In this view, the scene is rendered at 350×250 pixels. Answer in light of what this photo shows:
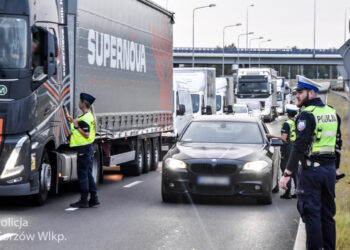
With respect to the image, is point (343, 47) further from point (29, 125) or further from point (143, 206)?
point (29, 125)

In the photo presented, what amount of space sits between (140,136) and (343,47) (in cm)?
665

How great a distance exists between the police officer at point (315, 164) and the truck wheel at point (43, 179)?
18.0 ft

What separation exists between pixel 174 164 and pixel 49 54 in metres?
2.73

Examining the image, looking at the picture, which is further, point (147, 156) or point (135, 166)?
point (147, 156)

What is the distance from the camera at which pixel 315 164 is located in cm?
760

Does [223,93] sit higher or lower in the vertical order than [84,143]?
higher

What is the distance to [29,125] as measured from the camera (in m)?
11.6

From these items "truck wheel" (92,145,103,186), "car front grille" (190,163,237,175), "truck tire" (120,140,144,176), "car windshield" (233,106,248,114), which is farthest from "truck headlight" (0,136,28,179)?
"car windshield" (233,106,248,114)

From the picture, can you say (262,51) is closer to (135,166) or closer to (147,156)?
(147,156)

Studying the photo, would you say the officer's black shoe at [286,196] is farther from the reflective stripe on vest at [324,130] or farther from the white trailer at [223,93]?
the white trailer at [223,93]

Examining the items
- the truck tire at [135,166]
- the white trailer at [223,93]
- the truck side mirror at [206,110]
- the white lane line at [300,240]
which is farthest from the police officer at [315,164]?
the white trailer at [223,93]

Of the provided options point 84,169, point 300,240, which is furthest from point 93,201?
point 300,240

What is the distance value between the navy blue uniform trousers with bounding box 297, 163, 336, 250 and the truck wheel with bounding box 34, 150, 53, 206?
5.49 metres

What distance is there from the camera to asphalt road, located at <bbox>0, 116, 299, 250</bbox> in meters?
9.11
